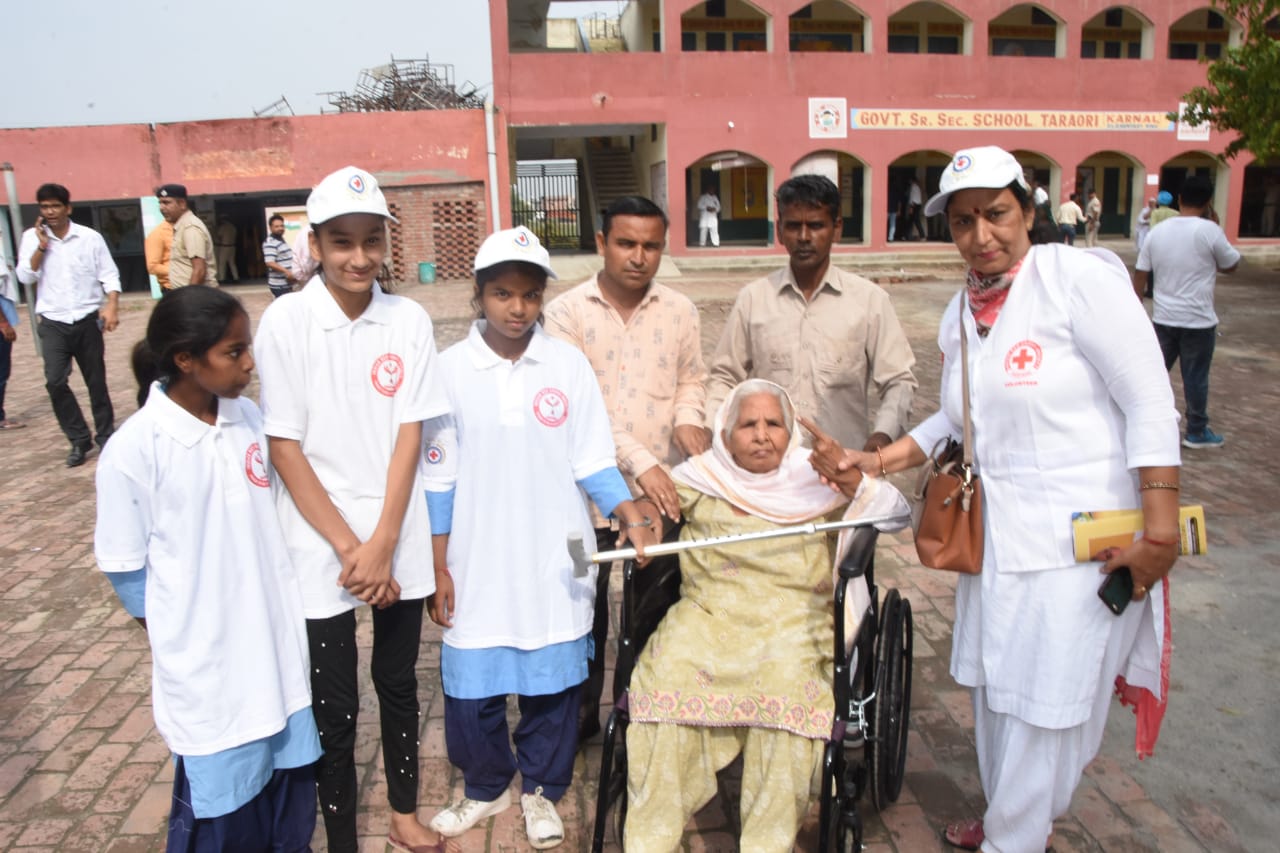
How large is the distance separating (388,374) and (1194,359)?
20.9ft

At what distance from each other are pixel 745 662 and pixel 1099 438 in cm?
103

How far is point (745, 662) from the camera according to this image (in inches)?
101

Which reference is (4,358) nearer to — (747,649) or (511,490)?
(511,490)

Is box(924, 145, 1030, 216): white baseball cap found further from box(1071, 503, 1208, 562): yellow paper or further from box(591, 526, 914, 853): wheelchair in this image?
box(591, 526, 914, 853): wheelchair

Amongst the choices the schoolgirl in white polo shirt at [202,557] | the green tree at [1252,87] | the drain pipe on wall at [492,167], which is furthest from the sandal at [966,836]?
the drain pipe on wall at [492,167]

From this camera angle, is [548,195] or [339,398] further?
[548,195]

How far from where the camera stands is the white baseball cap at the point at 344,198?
2.29 meters

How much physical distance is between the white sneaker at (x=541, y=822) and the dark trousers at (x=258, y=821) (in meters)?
0.60

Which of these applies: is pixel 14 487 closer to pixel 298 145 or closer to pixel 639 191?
pixel 298 145

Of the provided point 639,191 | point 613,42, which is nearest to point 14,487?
point 639,191

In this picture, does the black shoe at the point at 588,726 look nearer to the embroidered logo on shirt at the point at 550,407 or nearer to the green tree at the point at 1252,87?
the embroidered logo on shirt at the point at 550,407

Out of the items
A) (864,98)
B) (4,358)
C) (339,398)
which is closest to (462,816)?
(339,398)

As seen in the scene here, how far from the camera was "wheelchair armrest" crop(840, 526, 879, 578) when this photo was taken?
2422 millimetres

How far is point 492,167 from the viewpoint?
20.8 metres
